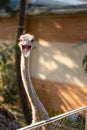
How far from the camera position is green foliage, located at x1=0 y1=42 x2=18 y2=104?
9.76 metres

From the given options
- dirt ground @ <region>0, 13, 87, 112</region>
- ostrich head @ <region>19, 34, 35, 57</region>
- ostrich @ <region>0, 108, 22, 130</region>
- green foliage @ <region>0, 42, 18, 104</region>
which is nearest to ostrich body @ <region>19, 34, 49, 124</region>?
ostrich head @ <region>19, 34, 35, 57</region>

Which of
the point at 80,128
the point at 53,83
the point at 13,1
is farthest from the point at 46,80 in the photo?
the point at 80,128

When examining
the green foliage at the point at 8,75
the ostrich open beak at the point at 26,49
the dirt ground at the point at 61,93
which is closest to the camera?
the ostrich open beak at the point at 26,49

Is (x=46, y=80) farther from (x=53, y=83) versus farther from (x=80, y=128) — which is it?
(x=80, y=128)

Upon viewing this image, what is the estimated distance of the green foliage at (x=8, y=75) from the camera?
9758 mm

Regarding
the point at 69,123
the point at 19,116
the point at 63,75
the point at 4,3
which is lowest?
the point at 19,116

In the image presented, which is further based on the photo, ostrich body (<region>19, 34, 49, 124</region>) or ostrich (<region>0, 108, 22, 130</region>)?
ostrich (<region>0, 108, 22, 130</region>)

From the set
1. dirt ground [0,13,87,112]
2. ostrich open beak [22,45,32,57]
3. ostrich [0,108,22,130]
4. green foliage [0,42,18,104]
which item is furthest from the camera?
green foliage [0,42,18,104]

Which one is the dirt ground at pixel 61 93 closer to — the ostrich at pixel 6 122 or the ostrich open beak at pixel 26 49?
the ostrich at pixel 6 122

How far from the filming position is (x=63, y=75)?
32.3ft

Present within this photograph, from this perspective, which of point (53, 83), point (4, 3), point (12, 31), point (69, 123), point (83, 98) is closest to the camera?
point (69, 123)

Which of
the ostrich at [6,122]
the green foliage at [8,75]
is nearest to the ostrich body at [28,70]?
the ostrich at [6,122]

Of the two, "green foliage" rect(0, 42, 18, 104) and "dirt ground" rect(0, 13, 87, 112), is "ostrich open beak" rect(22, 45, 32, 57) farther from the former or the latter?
"green foliage" rect(0, 42, 18, 104)

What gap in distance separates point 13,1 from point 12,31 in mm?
992
